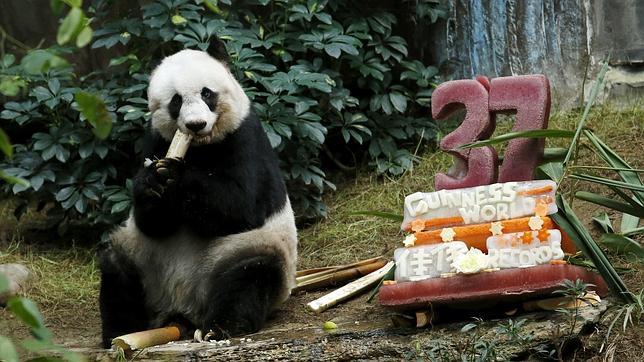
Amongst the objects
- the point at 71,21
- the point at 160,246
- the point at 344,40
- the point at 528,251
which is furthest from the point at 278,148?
the point at 71,21

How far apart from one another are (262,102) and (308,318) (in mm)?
2271

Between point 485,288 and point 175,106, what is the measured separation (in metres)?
2.00

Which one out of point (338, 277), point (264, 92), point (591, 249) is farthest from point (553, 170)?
point (264, 92)

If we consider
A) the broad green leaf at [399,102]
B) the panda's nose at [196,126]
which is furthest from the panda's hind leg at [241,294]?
the broad green leaf at [399,102]

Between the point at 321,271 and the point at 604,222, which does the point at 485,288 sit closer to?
the point at 604,222

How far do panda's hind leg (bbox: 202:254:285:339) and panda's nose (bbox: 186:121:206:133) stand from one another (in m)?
0.77

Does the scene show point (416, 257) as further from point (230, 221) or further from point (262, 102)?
point (262, 102)

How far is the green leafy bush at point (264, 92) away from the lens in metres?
7.02

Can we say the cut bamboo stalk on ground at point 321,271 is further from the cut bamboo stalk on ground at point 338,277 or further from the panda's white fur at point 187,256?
the panda's white fur at point 187,256

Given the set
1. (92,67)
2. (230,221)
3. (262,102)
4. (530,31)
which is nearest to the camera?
(230,221)

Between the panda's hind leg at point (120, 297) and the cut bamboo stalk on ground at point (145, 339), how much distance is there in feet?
0.74

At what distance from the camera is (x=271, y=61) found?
7516mm

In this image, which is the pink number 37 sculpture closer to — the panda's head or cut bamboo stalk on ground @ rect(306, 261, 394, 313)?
cut bamboo stalk on ground @ rect(306, 261, 394, 313)

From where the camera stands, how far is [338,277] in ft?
20.1
